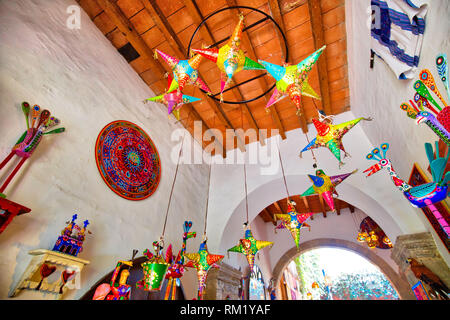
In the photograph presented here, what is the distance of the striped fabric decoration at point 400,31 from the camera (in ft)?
5.41

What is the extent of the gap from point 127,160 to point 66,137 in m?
0.83

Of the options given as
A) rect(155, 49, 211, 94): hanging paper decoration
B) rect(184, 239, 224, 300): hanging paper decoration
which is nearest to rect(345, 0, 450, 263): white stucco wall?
rect(155, 49, 211, 94): hanging paper decoration

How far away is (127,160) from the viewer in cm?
318

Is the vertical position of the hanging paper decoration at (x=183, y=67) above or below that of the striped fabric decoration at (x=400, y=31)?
above

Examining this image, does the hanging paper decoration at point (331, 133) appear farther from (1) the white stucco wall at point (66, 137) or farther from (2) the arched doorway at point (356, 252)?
(2) the arched doorway at point (356, 252)

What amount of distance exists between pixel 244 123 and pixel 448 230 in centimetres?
380

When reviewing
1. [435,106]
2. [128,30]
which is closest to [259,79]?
[128,30]

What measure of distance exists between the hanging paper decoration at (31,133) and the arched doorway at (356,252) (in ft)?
20.4

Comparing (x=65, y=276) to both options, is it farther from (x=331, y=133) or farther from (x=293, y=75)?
(x=331, y=133)

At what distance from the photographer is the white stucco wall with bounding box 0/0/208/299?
202 cm

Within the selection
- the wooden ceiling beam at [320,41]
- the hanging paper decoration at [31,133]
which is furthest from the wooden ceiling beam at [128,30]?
the wooden ceiling beam at [320,41]

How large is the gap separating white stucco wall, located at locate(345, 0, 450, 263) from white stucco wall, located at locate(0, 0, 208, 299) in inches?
135

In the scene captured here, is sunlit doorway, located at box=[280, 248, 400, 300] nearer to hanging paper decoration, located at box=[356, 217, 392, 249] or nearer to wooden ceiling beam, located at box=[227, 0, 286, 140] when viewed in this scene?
hanging paper decoration, located at box=[356, 217, 392, 249]
